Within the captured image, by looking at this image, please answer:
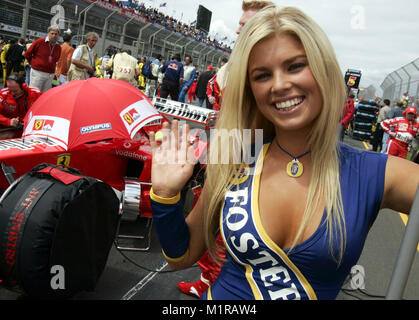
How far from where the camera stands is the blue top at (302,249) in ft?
3.65

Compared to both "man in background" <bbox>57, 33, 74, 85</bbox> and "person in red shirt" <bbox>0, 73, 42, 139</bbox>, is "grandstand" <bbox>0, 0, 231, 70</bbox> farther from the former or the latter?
"person in red shirt" <bbox>0, 73, 42, 139</bbox>

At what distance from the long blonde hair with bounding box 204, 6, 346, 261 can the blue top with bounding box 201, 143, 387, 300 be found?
0.11 feet

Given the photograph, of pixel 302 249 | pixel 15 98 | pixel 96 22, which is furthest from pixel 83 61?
pixel 96 22

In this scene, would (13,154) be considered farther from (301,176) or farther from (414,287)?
(414,287)

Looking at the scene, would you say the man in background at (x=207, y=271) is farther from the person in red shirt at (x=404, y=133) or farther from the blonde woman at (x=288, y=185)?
the person in red shirt at (x=404, y=133)

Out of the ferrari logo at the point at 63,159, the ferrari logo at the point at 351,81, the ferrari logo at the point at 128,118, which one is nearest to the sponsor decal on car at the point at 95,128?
the ferrari logo at the point at 128,118

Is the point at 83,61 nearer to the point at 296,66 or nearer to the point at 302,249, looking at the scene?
the point at 296,66

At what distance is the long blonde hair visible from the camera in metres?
1.15

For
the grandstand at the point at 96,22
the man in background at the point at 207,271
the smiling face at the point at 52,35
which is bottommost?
the man in background at the point at 207,271

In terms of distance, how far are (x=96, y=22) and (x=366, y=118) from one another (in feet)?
77.1

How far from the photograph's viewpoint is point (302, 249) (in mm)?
1120

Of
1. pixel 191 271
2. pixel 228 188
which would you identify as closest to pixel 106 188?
pixel 191 271

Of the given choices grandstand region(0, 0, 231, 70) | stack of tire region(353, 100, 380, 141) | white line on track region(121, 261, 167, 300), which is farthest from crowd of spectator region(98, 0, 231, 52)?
white line on track region(121, 261, 167, 300)

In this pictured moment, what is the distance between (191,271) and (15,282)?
1.52m
